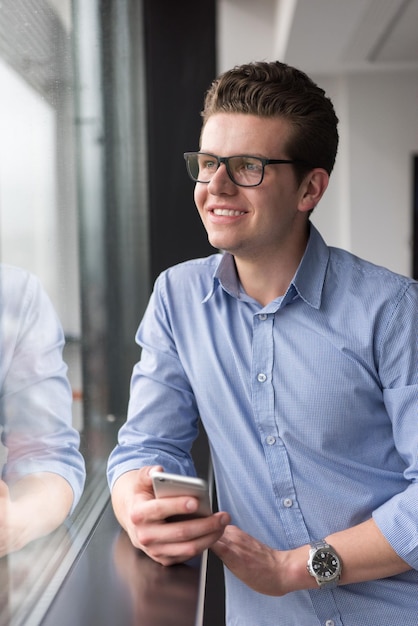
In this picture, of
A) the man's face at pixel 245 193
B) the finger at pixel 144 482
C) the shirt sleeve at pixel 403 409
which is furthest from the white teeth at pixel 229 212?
the finger at pixel 144 482

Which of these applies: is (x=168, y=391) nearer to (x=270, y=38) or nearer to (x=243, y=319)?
(x=243, y=319)

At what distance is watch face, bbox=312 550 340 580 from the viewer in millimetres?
1326

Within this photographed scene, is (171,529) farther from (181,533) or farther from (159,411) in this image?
(159,411)

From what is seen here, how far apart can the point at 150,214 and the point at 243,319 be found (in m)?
1.57

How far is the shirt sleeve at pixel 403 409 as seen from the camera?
4.36 ft

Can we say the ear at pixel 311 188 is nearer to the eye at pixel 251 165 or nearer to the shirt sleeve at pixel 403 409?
the eye at pixel 251 165

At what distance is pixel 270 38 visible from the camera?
17.7 feet

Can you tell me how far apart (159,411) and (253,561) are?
0.37 metres

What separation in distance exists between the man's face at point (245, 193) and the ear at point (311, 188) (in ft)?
0.20

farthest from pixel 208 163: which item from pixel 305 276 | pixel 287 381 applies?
pixel 287 381

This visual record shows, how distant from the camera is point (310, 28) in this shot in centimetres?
495

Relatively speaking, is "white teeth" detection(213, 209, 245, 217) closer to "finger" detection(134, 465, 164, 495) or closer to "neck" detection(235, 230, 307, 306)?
"neck" detection(235, 230, 307, 306)

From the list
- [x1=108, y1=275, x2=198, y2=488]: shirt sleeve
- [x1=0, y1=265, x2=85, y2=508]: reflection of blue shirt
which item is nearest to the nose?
[x1=108, y1=275, x2=198, y2=488]: shirt sleeve

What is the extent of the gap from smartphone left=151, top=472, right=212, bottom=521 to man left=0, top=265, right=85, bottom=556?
0.73ft
